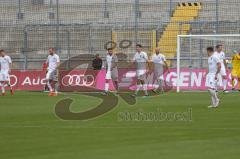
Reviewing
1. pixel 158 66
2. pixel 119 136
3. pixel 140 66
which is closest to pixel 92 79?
pixel 158 66

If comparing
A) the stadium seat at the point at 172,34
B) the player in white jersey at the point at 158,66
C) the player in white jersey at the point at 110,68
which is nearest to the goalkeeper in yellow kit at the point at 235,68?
the player in white jersey at the point at 158,66

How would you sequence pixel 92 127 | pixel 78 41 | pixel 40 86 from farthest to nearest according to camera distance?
pixel 78 41 → pixel 40 86 → pixel 92 127

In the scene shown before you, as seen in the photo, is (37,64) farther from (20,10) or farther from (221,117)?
(221,117)

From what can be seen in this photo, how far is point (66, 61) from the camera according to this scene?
44.0 metres

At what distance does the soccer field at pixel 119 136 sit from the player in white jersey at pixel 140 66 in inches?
397

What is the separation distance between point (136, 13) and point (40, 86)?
7.71 meters

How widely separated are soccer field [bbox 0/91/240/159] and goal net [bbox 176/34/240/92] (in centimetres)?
1457

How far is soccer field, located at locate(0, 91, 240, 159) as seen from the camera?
13594mm

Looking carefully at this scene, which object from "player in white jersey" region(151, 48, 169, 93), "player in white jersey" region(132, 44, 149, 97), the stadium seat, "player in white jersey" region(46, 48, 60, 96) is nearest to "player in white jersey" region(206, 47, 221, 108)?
"player in white jersey" region(132, 44, 149, 97)

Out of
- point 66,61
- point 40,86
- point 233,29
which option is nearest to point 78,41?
point 66,61

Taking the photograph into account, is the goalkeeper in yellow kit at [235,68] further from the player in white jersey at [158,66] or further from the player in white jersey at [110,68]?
the player in white jersey at [110,68]

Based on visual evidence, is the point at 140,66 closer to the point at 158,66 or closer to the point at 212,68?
the point at 158,66

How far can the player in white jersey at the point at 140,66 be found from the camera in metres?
35.8

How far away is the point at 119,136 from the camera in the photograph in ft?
55.1
